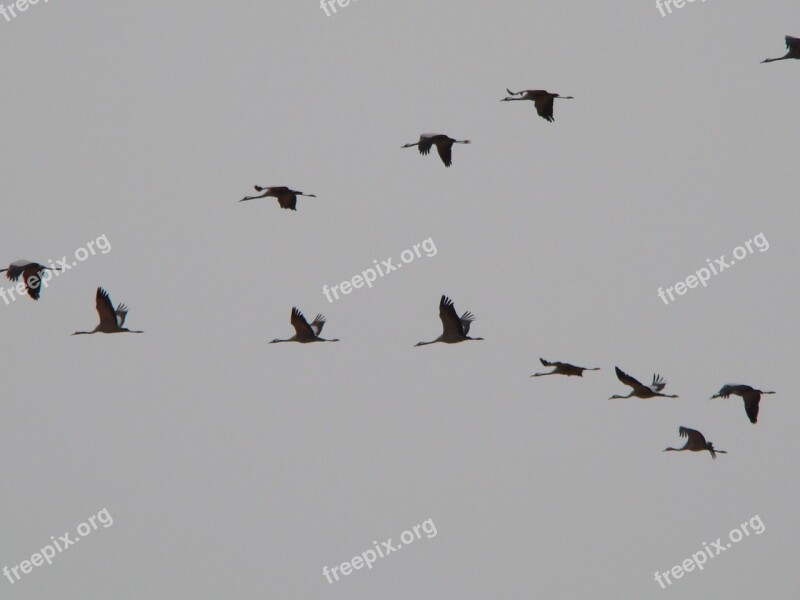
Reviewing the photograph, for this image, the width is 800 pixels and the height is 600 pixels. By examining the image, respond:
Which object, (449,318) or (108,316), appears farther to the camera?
(108,316)

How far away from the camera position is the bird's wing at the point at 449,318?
106ft

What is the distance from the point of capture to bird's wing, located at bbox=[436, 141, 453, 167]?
33188mm

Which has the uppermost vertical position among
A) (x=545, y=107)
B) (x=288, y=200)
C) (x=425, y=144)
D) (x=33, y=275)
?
(x=33, y=275)

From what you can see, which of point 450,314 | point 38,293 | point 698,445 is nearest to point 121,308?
point 38,293

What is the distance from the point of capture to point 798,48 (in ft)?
95.6

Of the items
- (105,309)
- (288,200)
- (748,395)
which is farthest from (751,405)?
(105,309)

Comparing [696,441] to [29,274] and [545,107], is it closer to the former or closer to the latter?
[545,107]

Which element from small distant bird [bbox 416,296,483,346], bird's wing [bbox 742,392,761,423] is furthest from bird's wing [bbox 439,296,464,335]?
bird's wing [bbox 742,392,761,423]

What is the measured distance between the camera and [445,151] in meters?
33.3

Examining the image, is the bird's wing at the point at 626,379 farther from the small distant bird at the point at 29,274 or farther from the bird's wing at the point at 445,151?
the small distant bird at the point at 29,274

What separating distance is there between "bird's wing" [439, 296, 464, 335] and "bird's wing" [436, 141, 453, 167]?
3110mm

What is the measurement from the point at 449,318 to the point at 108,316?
846cm

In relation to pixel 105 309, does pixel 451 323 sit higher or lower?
lower

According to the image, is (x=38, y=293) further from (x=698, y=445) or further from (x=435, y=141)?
(x=698, y=445)
